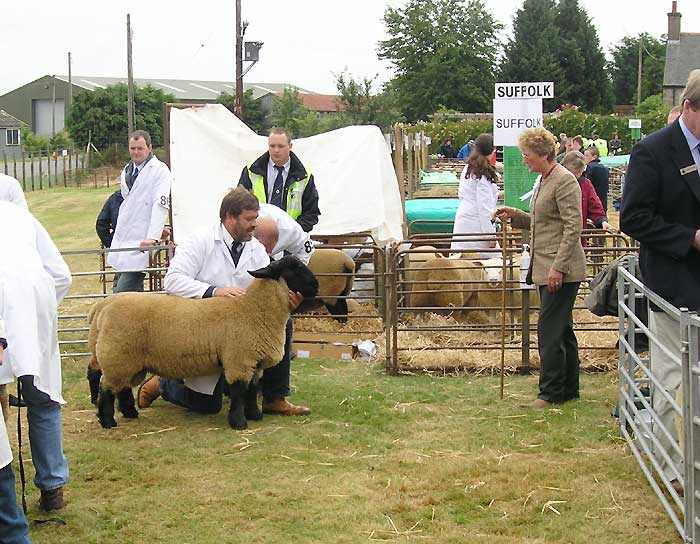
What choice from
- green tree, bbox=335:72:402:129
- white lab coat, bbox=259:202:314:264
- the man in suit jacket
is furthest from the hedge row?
the man in suit jacket

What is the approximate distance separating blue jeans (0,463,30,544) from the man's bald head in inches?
145

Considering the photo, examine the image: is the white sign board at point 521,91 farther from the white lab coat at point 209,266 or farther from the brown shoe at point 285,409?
the brown shoe at point 285,409

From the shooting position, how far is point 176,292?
7.43m

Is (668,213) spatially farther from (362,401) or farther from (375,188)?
(375,188)

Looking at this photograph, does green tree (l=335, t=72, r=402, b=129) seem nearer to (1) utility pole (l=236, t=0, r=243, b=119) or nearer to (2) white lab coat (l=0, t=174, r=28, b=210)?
(1) utility pole (l=236, t=0, r=243, b=119)

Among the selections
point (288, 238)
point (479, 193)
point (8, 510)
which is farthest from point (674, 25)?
point (8, 510)

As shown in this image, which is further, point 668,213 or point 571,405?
point 571,405

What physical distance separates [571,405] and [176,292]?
306 cm

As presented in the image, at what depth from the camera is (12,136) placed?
82.9 metres

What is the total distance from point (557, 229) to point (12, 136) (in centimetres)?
8140

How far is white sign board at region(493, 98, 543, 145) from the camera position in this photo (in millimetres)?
12352

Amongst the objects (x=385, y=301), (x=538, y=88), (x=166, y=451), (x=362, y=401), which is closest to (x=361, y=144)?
(x=538, y=88)

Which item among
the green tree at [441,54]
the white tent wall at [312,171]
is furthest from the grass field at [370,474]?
the green tree at [441,54]

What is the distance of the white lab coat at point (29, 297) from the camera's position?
484 cm
